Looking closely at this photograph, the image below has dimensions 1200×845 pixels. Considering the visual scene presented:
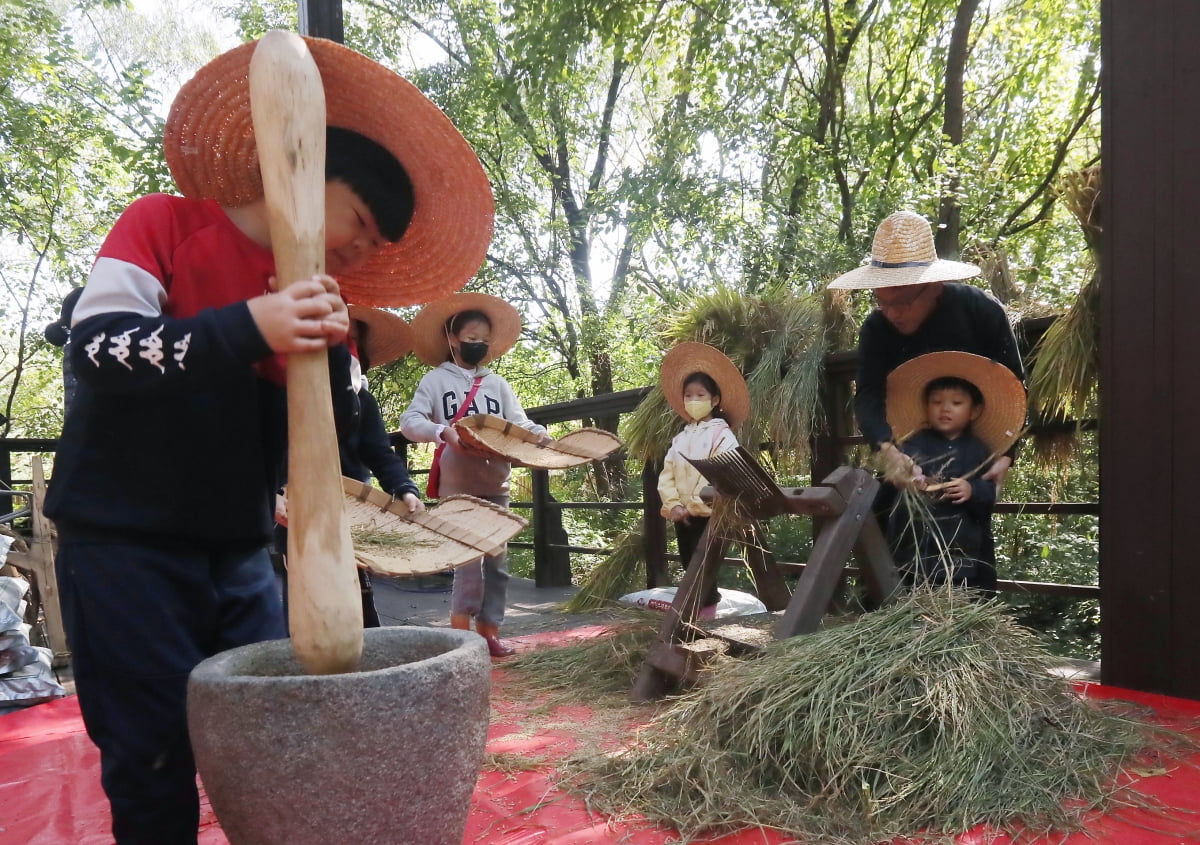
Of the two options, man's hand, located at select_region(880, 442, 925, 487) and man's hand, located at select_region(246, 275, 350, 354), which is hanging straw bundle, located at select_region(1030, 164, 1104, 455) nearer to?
man's hand, located at select_region(880, 442, 925, 487)

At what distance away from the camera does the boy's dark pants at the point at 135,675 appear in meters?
1.31

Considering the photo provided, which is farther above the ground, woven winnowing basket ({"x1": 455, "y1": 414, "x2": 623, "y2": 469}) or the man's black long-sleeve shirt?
the man's black long-sleeve shirt

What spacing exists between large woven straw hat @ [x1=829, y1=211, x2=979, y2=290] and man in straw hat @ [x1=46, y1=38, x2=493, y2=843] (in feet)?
6.45

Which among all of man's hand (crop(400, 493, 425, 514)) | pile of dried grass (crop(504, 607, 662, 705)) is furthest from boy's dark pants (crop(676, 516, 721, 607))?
man's hand (crop(400, 493, 425, 514))

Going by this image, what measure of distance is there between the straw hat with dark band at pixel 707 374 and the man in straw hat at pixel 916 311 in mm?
844

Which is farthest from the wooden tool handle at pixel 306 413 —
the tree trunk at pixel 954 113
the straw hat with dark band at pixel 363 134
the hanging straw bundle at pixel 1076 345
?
the tree trunk at pixel 954 113

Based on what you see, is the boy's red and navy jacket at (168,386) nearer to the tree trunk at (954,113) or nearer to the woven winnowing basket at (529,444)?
the woven winnowing basket at (529,444)

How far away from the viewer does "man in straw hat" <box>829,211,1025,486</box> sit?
3.16 metres

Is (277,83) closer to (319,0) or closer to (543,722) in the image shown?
(543,722)

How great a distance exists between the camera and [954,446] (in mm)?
3139

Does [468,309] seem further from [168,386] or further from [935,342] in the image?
[168,386]

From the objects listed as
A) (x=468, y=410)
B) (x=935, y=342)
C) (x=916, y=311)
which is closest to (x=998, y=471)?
(x=935, y=342)

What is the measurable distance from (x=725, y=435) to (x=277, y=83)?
3.12 metres

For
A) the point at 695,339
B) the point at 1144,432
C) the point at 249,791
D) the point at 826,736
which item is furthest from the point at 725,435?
the point at 249,791
